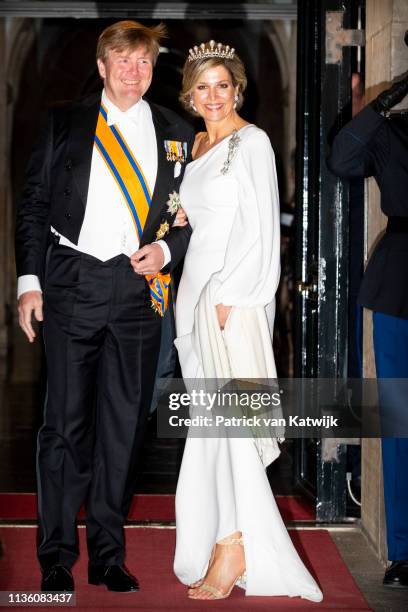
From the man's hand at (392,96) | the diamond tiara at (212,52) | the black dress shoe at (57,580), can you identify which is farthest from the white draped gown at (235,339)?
the man's hand at (392,96)

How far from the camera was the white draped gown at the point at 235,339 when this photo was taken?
342 centimetres

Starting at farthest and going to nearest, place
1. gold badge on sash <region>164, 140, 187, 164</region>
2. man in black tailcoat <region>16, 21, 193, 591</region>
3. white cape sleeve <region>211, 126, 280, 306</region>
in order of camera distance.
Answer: gold badge on sash <region>164, 140, 187, 164</region>
man in black tailcoat <region>16, 21, 193, 591</region>
white cape sleeve <region>211, 126, 280, 306</region>

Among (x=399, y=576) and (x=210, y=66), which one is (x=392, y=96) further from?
(x=399, y=576)

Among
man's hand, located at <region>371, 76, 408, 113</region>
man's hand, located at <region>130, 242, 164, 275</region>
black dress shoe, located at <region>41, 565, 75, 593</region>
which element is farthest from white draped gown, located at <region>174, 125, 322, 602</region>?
man's hand, located at <region>371, 76, 408, 113</region>

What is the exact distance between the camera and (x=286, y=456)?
21.3ft

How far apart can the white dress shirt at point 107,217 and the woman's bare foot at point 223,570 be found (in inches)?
38.9

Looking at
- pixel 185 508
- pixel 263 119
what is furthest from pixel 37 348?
pixel 185 508

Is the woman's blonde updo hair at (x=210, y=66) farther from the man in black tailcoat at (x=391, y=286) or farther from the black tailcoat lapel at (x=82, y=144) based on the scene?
the man in black tailcoat at (x=391, y=286)

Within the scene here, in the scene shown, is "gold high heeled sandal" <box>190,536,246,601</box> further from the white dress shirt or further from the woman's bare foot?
the white dress shirt

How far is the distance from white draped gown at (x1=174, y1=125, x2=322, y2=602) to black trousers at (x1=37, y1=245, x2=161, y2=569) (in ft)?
0.66

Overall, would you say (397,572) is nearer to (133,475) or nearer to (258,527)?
(258,527)

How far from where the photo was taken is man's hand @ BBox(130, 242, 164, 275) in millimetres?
3496

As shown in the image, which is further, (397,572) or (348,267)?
(348,267)

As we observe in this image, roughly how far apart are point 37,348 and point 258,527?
9.65 metres
